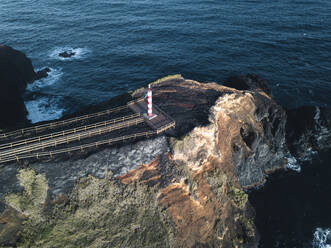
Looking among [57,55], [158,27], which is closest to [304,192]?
[158,27]

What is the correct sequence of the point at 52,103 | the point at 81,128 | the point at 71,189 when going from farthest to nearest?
the point at 52,103, the point at 81,128, the point at 71,189

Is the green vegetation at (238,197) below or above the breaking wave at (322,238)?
above

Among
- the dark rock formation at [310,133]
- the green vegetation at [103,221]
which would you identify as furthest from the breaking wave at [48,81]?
the dark rock formation at [310,133]

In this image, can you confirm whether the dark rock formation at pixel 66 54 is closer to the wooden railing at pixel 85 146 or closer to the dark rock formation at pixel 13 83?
the dark rock formation at pixel 13 83

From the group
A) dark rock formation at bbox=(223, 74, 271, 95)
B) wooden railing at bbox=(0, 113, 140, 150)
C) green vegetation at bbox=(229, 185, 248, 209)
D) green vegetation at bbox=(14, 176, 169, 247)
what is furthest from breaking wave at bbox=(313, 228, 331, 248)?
wooden railing at bbox=(0, 113, 140, 150)

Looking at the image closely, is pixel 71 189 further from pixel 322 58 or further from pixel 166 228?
pixel 322 58

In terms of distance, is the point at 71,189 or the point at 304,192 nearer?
the point at 71,189

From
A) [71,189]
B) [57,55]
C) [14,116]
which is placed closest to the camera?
[71,189]
